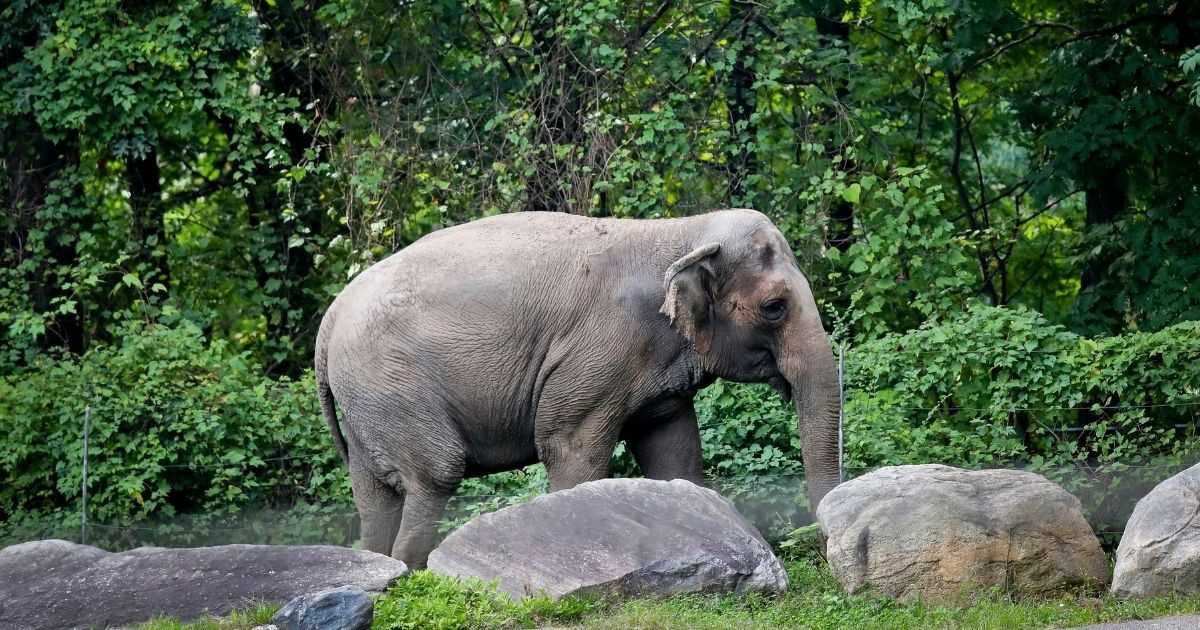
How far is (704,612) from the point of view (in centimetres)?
760

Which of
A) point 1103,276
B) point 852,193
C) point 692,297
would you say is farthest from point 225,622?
point 1103,276

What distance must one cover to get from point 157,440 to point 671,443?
573 cm

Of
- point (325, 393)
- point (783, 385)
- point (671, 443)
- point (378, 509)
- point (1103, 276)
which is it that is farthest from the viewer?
point (1103, 276)

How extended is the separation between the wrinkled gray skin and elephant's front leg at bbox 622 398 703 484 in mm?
15

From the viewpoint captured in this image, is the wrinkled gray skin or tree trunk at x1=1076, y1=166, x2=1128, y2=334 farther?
tree trunk at x1=1076, y1=166, x2=1128, y2=334

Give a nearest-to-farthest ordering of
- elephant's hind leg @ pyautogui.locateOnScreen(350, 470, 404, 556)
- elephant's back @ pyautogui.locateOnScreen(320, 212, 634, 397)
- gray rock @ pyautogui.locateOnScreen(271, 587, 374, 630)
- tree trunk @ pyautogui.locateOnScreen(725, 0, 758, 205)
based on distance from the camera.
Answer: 1. gray rock @ pyautogui.locateOnScreen(271, 587, 374, 630)
2. elephant's back @ pyautogui.locateOnScreen(320, 212, 634, 397)
3. elephant's hind leg @ pyautogui.locateOnScreen(350, 470, 404, 556)
4. tree trunk @ pyautogui.locateOnScreen(725, 0, 758, 205)

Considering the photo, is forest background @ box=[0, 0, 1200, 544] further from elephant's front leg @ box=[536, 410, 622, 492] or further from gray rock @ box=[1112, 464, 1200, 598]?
gray rock @ box=[1112, 464, 1200, 598]

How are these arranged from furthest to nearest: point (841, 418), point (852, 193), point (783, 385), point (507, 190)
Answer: point (507, 190) → point (852, 193) → point (841, 418) → point (783, 385)

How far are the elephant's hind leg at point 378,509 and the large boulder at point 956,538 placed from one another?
120 inches

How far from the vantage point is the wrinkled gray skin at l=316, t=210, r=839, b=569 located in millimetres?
9258

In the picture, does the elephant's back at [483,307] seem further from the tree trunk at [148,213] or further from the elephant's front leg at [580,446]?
the tree trunk at [148,213]

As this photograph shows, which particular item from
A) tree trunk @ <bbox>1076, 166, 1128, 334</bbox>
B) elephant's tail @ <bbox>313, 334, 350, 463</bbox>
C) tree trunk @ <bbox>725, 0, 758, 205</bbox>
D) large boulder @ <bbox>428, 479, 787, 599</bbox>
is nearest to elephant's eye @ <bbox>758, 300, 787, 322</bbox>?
large boulder @ <bbox>428, 479, 787, 599</bbox>

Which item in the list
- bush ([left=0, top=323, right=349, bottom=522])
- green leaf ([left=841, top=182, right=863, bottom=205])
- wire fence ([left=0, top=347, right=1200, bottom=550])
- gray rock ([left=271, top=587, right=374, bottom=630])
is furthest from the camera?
green leaf ([left=841, top=182, right=863, bottom=205])

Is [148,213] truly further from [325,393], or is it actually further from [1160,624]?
[1160,624]
